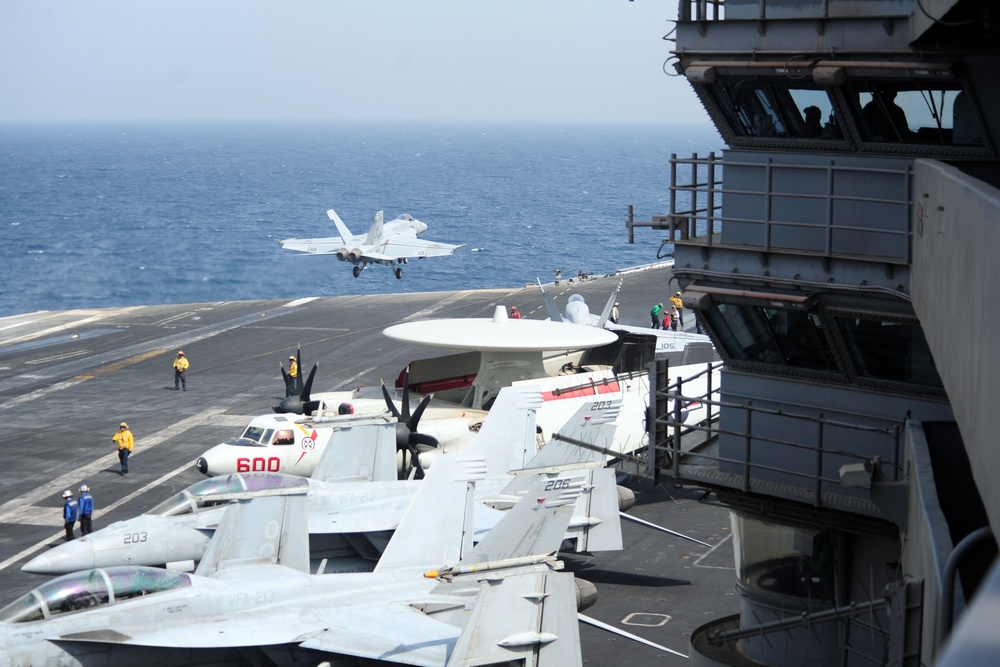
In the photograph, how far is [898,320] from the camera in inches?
564

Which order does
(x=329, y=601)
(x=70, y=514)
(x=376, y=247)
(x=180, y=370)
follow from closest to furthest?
(x=329, y=601) → (x=70, y=514) → (x=180, y=370) → (x=376, y=247)

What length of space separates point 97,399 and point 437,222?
134 metres

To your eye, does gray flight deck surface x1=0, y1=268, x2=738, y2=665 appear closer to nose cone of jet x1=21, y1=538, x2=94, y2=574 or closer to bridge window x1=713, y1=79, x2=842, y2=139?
nose cone of jet x1=21, y1=538, x2=94, y2=574

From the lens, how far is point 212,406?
4809 centimetres

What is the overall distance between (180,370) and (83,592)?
3064 cm

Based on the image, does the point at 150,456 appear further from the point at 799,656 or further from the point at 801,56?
the point at 801,56

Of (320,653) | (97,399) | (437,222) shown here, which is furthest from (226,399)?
(437,222)

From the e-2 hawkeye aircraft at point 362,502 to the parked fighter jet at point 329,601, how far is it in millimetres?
2719

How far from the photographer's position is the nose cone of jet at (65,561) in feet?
83.5

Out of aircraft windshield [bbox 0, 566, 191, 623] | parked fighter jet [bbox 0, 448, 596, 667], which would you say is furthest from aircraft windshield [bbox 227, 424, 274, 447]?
aircraft windshield [bbox 0, 566, 191, 623]

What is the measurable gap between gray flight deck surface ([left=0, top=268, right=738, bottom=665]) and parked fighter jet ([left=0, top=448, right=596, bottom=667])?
4269 millimetres

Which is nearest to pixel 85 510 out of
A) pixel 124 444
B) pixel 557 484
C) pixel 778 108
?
pixel 124 444

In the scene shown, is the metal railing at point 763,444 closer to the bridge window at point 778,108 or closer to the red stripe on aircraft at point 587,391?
the bridge window at point 778,108

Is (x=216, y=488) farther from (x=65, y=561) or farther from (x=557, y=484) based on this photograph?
(x=557, y=484)
